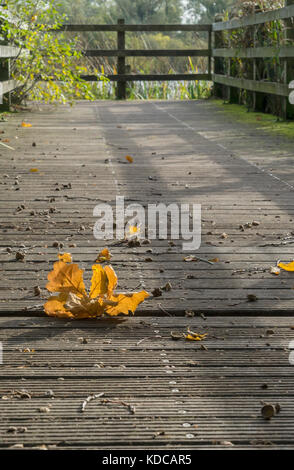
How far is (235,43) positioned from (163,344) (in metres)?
9.59

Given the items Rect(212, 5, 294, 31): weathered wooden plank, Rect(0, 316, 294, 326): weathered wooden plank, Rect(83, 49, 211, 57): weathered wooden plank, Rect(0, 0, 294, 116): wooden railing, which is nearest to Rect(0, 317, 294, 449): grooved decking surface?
Rect(0, 316, 294, 326): weathered wooden plank

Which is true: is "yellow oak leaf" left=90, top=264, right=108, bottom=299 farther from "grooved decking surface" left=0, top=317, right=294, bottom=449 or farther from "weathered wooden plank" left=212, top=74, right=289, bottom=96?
"weathered wooden plank" left=212, top=74, right=289, bottom=96

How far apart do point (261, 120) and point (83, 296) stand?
23.4 ft

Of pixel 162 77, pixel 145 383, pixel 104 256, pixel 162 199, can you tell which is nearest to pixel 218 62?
pixel 162 77

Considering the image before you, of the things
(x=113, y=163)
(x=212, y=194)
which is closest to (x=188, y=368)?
(x=212, y=194)

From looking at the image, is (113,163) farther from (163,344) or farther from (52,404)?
(52,404)

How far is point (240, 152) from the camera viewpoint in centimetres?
664

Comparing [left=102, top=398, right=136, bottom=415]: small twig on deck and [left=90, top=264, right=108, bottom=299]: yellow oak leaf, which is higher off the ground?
[left=90, top=264, right=108, bottom=299]: yellow oak leaf

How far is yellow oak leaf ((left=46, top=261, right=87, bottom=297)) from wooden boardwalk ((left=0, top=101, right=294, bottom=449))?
11 cm

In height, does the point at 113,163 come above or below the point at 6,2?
below

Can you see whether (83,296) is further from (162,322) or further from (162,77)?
(162,77)

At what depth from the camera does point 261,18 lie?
9.27 metres

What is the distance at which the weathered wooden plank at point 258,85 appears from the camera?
8.50m

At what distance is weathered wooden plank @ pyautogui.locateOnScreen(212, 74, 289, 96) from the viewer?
8.50m
